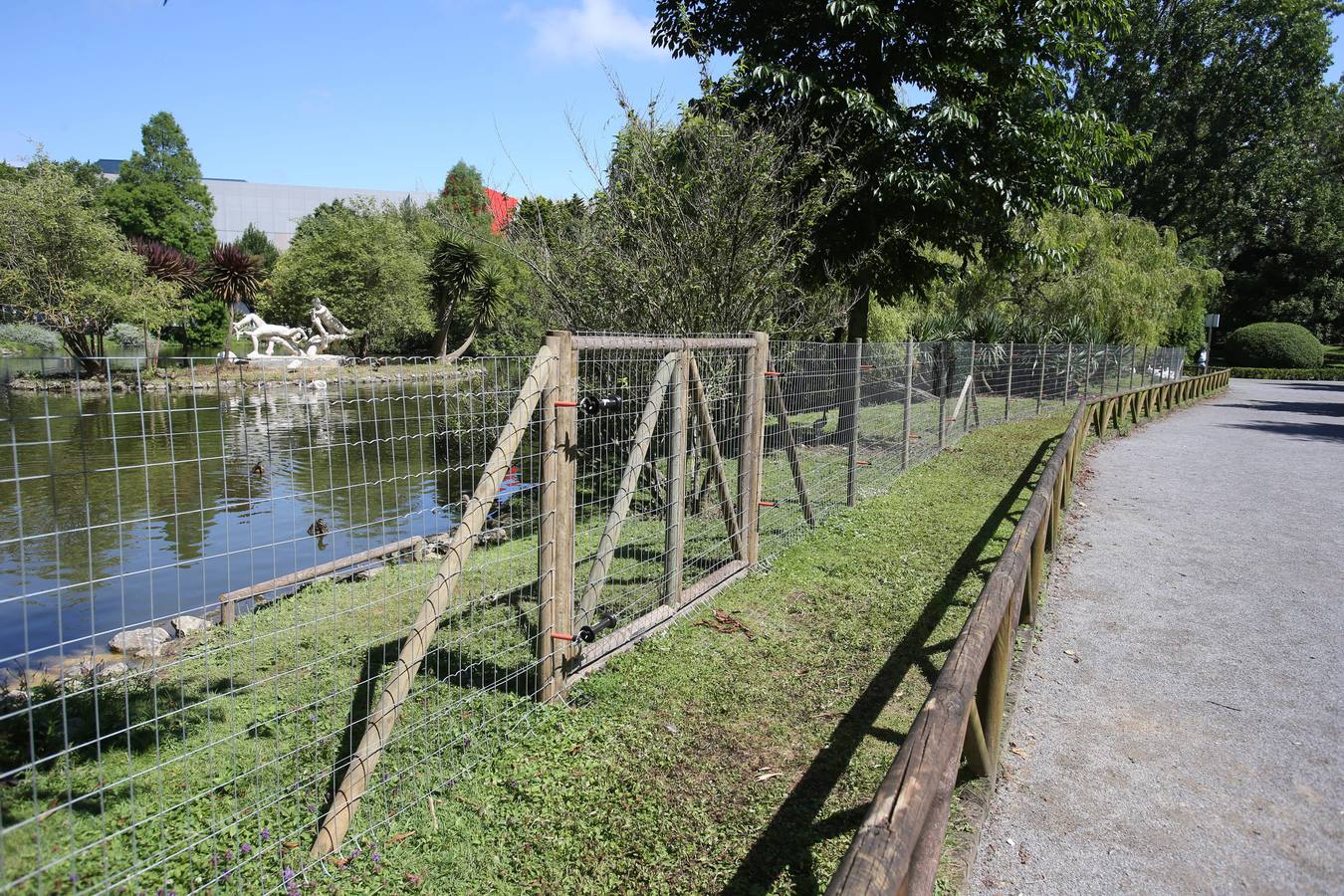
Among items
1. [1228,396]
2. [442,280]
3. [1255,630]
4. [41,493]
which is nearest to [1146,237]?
[1228,396]

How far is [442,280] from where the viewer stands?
153ft

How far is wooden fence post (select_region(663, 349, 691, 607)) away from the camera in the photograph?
5281mm

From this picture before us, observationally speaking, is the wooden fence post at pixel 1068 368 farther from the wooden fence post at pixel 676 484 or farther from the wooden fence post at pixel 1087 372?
the wooden fence post at pixel 676 484

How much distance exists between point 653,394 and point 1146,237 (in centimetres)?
2864

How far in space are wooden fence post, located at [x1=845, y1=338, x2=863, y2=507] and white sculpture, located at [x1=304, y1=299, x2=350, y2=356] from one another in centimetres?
4136

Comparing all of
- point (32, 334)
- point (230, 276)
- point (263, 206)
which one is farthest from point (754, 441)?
point (263, 206)

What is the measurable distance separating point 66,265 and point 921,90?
3613cm

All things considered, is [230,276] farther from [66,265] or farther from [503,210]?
[503,210]

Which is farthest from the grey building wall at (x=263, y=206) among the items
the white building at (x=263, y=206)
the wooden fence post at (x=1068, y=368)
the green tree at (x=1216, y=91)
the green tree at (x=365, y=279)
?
the wooden fence post at (x=1068, y=368)

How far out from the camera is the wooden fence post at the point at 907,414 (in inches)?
419

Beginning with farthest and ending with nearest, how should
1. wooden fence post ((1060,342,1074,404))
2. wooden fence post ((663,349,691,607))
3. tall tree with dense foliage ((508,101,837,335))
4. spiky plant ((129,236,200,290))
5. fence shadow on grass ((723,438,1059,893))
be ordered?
spiky plant ((129,236,200,290)), wooden fence post ((1060,342,1074,404)), tall tree with dense foliage ((508,101,837,335)), wooden fence post ((663,349,691,607)), fence shadow on grass ((723,438,1059,893))

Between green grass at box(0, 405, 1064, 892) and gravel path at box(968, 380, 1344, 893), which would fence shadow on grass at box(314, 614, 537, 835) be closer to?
green grass at box(0, 405, 1064, 892)

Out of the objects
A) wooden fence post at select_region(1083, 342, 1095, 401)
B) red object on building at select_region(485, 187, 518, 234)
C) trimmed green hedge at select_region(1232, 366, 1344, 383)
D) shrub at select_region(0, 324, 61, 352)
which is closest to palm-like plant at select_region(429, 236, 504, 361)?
shrub at select_region(0, 324, 61, 352)

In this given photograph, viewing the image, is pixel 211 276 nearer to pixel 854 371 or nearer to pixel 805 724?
pixel 854 371
